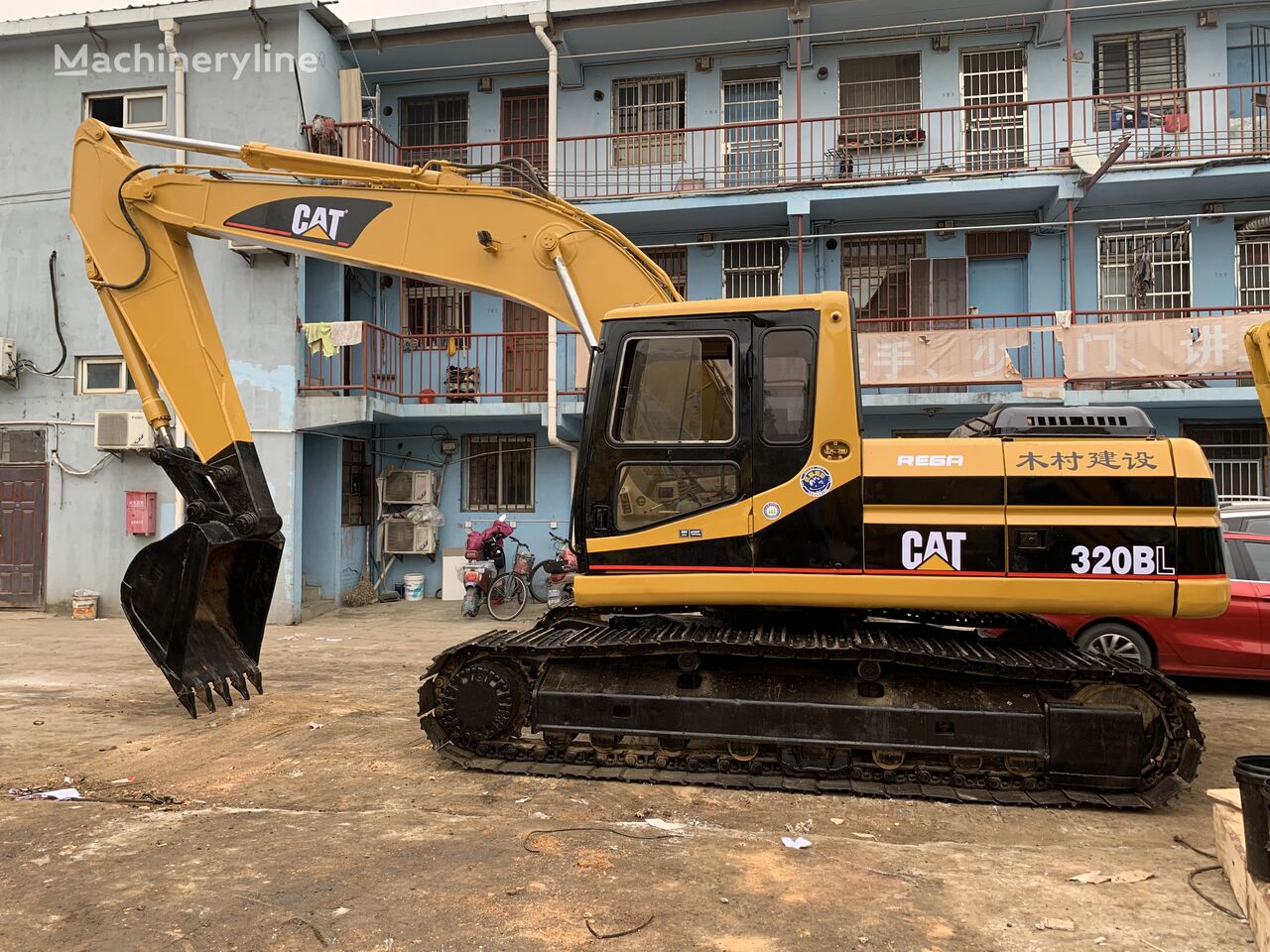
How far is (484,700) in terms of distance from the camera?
5.49 m

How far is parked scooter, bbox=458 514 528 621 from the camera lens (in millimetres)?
12781

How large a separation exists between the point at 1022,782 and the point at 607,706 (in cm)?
243

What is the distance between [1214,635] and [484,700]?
258 inches

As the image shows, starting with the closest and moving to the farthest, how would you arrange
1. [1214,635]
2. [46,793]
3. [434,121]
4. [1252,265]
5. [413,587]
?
1. [46,793]
2. [1214,635]
3. [1252,265]
4. [413,587]
5. [434,121]

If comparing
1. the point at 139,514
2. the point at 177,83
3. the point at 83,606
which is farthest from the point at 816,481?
the point at 177,83

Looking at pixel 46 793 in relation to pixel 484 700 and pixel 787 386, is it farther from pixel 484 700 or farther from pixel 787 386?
pixel 787 386

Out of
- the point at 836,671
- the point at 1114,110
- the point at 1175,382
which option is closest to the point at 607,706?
the point at 836,671

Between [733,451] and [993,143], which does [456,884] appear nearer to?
[733,451]

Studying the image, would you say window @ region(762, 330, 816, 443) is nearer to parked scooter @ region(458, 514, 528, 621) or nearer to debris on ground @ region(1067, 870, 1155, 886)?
debris on ground @ region(1067, 870, 1155, 886)

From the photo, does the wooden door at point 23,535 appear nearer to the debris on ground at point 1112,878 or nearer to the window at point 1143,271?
the debris on ground at point 1112,878

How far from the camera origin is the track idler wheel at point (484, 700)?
215 inches

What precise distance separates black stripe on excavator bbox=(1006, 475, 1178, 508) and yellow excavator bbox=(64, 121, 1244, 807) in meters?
0.01

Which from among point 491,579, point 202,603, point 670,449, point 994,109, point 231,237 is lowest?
point 491,579

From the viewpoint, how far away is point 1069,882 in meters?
3.98
